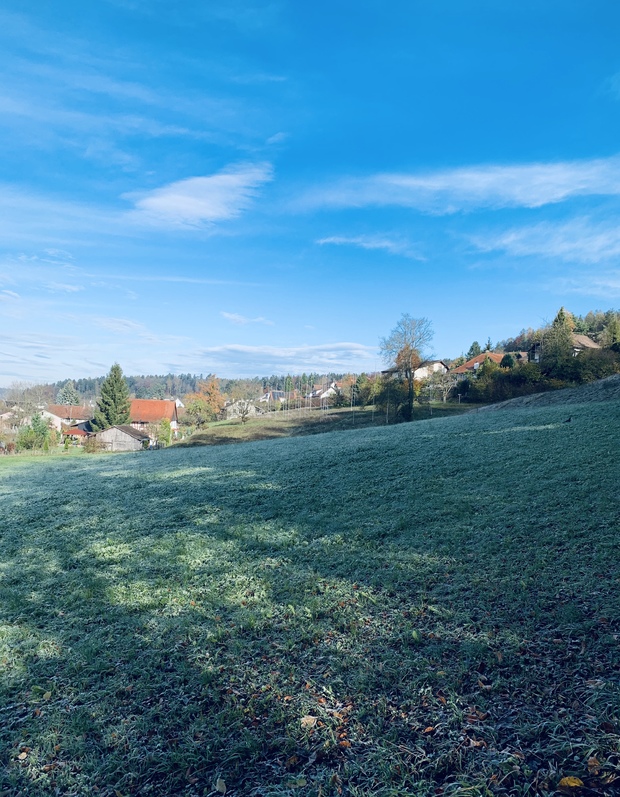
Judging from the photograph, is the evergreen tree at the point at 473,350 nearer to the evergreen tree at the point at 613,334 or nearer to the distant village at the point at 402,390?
the distant village at the point at 402,390

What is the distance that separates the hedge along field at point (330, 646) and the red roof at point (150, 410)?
2073 inches

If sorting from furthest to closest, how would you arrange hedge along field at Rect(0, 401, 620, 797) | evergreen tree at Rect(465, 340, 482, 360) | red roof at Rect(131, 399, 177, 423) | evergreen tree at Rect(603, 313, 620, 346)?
evergreen tree at Rect(465, 340, 482, 360) < red roof at Rect(131, 399, 177, 423) < evergreen tree at Rect(603, 313, 620, 346) < hedge along field at Rect(0, 401, 620, 797)

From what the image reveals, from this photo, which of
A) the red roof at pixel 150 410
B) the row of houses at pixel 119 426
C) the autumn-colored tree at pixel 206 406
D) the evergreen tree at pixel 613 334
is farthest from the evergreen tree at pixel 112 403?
the evergreen tree at pixel 613 334

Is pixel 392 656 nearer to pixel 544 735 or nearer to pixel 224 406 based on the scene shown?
pixel 544 735

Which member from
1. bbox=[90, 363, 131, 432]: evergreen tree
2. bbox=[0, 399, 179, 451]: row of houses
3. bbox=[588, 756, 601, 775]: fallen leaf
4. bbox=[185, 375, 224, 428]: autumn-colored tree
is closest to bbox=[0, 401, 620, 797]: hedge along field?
bbox=[588, 756, 601, 775]: fallen leaf

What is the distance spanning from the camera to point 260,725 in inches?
118

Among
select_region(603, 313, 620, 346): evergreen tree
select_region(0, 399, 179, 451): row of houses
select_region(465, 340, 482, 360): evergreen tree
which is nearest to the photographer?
select_region(603, 313, 620, 346): evergreen tree

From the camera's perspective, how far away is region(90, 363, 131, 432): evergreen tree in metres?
49.9

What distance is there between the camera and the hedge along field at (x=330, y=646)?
2.63 meters

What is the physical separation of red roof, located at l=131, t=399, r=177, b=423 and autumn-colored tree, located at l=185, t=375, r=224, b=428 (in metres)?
6.77

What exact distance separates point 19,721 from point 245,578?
2456 mm

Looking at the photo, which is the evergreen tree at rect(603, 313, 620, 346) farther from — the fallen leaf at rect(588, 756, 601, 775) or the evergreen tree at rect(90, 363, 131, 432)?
the evergreen tree at rect(90, 363, 131, 432)

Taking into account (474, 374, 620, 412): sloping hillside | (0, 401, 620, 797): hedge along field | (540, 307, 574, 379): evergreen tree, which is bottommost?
(0, 401, 620, 797): hedge along field

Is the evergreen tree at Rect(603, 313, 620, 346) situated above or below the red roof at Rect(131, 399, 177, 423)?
above
